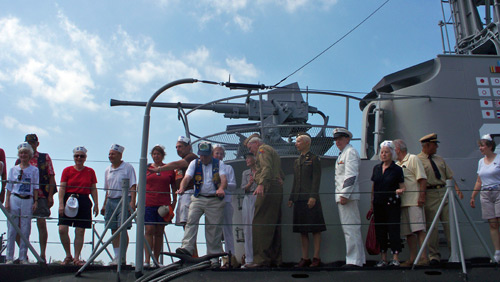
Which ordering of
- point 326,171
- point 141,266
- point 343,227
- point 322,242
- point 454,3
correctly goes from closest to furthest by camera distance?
1. point 141,266
2. point 343,227
3. point 322,242
4. point 326,171
5. point 454,3

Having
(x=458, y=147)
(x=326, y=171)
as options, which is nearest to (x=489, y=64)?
(x=458, y=147)

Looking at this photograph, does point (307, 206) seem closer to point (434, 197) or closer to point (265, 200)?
point (265, 200)

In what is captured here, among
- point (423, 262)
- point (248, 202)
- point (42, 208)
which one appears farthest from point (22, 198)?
point (423, 262)

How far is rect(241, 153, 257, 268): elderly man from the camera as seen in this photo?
18.4ft

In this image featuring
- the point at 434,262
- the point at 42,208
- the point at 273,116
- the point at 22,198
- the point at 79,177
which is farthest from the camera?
the point at 273,116

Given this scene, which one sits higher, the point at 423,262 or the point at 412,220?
the point at 412,220

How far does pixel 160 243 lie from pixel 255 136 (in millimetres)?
1650

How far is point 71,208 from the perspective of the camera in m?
5.91

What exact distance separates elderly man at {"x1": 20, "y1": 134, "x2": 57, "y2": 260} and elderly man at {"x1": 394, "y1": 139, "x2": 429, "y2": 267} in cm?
394

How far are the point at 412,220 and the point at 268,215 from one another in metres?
1.49

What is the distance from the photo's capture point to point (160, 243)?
5941 millimetres

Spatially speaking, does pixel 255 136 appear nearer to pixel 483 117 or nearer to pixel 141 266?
pixel 141 266

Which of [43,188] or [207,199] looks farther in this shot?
[43,188]

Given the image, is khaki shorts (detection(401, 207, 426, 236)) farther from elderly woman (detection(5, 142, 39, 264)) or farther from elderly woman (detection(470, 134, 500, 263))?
elderly woman (detection(5, 142, 39, 264))
